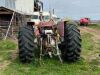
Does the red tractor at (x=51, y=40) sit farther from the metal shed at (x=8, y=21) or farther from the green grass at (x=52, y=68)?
the metal shed at (x=8, y=21)

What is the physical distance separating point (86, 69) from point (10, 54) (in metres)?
4.43

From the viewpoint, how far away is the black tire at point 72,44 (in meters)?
12.3

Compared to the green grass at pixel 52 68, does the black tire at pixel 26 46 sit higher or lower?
higher

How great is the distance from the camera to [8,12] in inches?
1098

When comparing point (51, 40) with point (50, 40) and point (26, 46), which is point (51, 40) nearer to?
point (50, 40)

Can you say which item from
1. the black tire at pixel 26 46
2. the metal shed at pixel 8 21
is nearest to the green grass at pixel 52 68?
the black tire at pixel 26 46

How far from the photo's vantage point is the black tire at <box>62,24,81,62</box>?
40.3 feet

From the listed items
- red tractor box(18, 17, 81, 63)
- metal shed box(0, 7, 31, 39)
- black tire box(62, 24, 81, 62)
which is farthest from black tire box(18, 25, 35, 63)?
metal shed box(0, 7, 31, 39)

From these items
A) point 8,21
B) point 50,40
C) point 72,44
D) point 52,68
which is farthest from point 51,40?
point 8,21

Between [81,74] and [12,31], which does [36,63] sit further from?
[12,31]

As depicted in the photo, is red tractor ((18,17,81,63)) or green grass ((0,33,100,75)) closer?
green grass ((0,33,100,75))

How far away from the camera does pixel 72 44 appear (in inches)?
484

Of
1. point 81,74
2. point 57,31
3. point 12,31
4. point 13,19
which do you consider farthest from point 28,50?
point 13,19

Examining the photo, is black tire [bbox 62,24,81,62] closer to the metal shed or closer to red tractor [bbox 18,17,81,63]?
red tractor [bbox 18,17,81,63]
